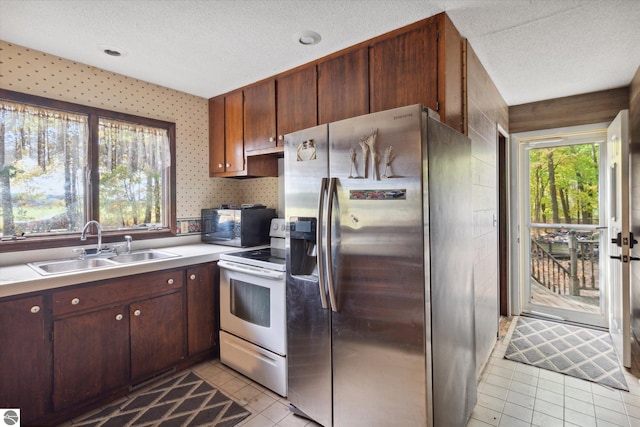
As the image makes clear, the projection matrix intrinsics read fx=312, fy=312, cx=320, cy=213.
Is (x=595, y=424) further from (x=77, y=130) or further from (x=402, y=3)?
(x=77, y=130)

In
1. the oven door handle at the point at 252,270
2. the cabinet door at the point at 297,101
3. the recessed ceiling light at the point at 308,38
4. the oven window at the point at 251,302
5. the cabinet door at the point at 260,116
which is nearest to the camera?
the recessed ceiling light at the point at 308,38

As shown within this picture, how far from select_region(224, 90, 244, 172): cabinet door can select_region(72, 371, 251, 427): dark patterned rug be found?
6.28 feet

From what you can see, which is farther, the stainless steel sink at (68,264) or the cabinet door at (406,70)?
the stainless steel sink at (68,264)

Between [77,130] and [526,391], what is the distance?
13.1ft

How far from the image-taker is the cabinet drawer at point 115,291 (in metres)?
1.93

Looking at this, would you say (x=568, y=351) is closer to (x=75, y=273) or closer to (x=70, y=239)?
(x=75, y=273)

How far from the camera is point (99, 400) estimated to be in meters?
2.08

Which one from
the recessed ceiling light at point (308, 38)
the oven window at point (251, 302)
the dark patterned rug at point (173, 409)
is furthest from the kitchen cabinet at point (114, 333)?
the recessed ceiling light at point (308, 38)

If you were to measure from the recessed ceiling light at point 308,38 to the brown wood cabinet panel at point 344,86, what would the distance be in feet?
0.69

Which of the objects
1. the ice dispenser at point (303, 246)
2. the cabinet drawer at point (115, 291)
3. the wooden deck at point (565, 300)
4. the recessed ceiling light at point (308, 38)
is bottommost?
the wooden deck at point (565, 300)

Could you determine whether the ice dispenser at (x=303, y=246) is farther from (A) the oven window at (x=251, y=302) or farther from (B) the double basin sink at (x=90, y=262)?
(B) the double basin sink at (x=90, y=262)

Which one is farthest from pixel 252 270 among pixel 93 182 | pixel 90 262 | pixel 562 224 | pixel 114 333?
pixel 562 224

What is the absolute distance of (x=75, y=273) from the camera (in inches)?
76.6

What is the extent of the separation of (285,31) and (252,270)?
1.66m
